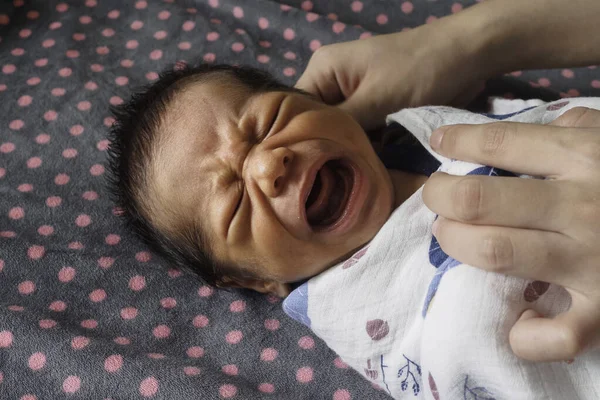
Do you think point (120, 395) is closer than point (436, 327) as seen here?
No

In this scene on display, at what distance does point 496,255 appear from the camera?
0.72m

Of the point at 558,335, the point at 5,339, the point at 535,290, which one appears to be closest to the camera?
the point at 558,335

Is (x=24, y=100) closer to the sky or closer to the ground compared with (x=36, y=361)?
closer to the sky

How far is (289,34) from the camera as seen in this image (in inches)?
62.6

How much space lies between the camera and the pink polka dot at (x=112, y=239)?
1211mm

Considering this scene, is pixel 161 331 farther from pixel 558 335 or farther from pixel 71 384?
pixel 558 335

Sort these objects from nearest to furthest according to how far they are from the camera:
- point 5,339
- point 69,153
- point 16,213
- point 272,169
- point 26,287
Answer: point 272,169 < point 5,339 < point 26,287 < point 16,213 < point 69,153

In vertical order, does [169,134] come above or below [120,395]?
above

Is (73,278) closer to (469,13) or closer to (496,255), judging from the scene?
(496,255)

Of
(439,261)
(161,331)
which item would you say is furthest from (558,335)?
(161,331)

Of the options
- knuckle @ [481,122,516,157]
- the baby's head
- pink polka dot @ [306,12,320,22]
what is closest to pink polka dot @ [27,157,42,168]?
the baby's head

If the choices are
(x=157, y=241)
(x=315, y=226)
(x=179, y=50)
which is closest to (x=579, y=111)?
(x=315, y=226)

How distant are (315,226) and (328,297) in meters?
0.12

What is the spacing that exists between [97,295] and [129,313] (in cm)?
8
